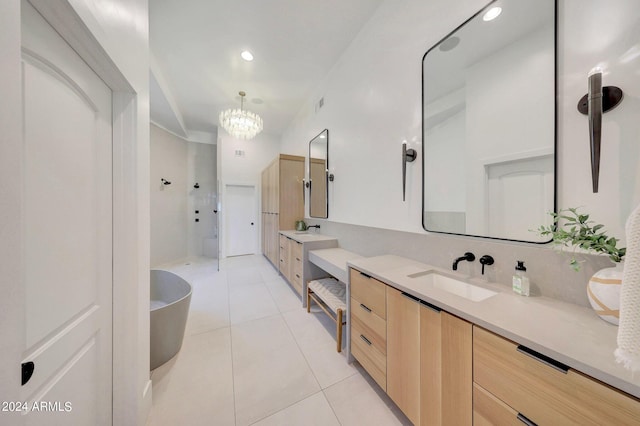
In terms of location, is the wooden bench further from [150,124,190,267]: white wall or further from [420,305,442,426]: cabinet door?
[150,124,190,267]: white wall

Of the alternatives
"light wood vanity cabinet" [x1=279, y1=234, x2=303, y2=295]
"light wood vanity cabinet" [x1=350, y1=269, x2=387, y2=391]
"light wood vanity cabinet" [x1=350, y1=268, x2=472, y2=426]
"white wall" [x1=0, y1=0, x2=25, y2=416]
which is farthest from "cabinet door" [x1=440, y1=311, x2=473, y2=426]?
"light wood vanity cabinet" [x1=279, y1=234, x2=303, y2=295]

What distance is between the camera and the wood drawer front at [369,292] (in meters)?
1.36

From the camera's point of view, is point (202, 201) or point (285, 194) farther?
point (202, 201)

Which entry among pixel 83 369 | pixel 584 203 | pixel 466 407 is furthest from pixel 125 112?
pixel 584 203

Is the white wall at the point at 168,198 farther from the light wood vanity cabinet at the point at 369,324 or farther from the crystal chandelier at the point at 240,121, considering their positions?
the light wood vanity cabinet at the point at 369,324

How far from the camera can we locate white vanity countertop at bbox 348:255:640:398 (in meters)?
0.59

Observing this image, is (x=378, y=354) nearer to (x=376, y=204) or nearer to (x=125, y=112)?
(x=376, y=204)

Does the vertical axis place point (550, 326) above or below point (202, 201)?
below

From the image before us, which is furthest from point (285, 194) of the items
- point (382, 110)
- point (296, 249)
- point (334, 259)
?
point (382, 110)

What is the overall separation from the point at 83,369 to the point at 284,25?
3219mm

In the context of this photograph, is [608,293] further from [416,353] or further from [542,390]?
→ [416,353]

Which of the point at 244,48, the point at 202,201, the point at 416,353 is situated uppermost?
the point at 244,48

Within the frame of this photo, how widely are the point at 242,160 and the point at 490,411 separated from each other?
5.67m

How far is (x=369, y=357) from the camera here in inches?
58.4
